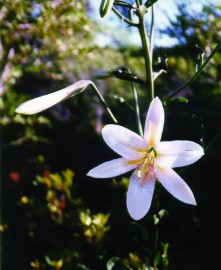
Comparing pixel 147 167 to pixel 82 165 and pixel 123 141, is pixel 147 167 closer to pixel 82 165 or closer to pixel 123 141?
pixel 123 141

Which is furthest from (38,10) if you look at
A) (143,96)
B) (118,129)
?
(118,129)

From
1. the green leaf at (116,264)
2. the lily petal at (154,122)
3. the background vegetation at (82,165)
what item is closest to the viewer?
the lily petal at (154,122)

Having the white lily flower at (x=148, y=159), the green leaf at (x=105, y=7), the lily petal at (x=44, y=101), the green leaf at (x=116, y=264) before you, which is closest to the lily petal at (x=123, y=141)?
the white lily flower at (x=148, y=159)

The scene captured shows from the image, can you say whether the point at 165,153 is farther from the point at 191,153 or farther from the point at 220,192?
the point at 220,192

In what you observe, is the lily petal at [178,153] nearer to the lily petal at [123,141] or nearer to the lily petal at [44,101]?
the lily petal at [123,141]

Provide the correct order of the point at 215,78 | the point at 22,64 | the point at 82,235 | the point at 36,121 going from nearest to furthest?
the point at 82,235
the point at 215,78
the point at 36,121
the point at 22,64

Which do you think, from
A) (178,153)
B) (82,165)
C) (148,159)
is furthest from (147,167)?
(82,165)
